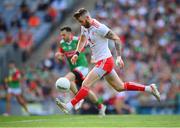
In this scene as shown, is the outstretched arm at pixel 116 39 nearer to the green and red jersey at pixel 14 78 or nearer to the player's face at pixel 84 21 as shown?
the player's face at pixel 84 21

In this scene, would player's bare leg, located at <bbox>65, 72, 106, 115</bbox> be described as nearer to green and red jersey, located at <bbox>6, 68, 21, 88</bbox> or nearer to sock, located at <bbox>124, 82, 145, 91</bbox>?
sock, located at <bbox>124, 82, 145, 91</bbox>

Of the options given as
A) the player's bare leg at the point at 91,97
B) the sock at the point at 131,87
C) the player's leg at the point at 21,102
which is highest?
the sock at the point at 131,87

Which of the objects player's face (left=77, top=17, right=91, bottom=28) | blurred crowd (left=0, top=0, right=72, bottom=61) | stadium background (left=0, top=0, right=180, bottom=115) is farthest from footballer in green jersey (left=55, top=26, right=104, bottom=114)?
blurred crowd (left=0, top=0, right=72, bottom=61)

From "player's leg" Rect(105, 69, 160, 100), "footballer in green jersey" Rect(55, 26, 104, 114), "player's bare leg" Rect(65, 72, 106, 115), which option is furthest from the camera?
"footballer in green jersey" Rect(55, 26, 104, 114)

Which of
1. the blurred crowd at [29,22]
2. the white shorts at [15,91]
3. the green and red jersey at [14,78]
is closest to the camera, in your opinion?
the white shorts at [15,91]

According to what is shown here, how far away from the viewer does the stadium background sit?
1056 inches

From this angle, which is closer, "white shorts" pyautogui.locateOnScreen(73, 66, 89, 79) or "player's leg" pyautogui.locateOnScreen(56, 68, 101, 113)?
"player's leg" pyautogui.locateOnScreen(56, 68, 101, 113)

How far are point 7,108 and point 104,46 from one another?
36.0 feet

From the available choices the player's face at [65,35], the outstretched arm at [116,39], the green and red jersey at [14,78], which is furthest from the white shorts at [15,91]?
the outstretched arm at [116,39]

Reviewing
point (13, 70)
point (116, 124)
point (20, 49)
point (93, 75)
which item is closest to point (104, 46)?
point (93, 75)

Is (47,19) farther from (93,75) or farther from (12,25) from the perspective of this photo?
(93,75)

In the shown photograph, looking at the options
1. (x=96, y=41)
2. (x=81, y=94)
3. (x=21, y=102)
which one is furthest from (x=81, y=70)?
(x=21, y=102)

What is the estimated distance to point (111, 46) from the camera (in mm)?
29078

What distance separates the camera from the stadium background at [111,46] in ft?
88.0
